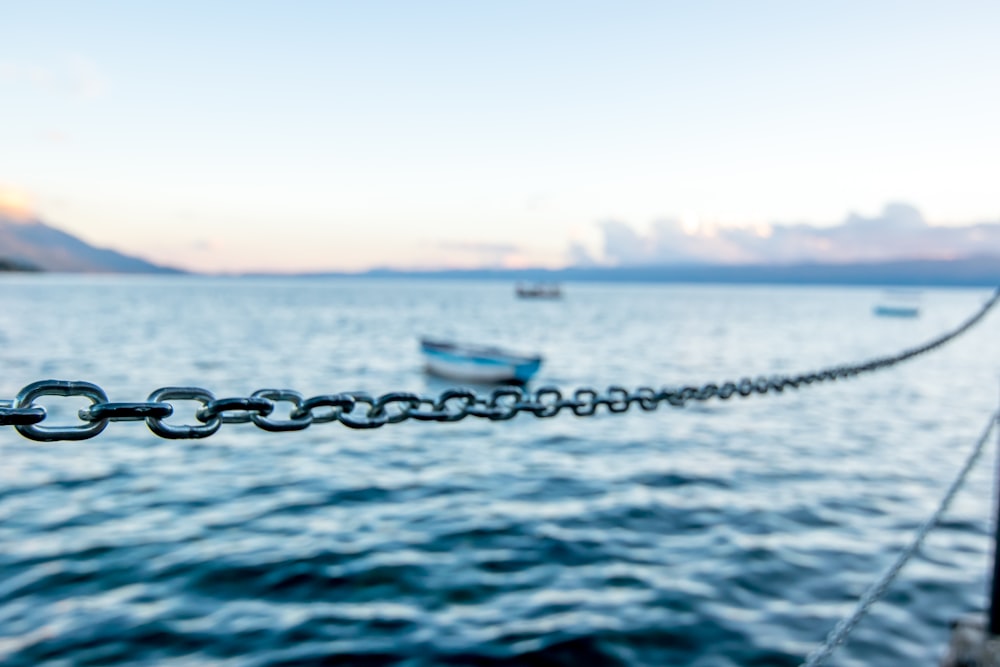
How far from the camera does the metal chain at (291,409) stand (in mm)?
1783

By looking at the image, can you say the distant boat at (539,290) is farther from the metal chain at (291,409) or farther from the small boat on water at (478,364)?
the metal chain at (291,409)

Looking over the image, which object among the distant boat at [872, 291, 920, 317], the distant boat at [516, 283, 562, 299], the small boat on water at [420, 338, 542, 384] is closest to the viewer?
the small boat on water at [420, 338, 542, 384]

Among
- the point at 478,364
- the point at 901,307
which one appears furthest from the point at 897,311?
the point at 478,364

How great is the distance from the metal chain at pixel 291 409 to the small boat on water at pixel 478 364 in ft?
56.0

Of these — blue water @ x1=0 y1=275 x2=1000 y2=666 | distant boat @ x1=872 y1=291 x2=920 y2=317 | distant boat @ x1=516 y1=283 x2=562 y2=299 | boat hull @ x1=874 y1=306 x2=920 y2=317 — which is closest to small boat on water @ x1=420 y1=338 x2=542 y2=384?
blue water @ x1=0 y1=275 x2=1000 y2=666

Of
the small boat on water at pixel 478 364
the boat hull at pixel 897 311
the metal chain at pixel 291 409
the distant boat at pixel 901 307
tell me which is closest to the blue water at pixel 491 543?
the metal chain at pixel 291 409

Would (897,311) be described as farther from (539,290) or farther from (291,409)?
(291,409)

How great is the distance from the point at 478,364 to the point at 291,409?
1980 centimetres

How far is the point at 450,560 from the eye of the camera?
7.23 m

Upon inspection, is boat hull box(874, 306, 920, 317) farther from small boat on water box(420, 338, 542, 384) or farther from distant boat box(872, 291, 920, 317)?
small boat on water box(420, 338, 542, 384)

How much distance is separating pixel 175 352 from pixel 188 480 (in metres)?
26.5

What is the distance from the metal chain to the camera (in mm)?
1783

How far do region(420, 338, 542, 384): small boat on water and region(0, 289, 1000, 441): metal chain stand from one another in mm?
17076

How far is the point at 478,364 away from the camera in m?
22.4
